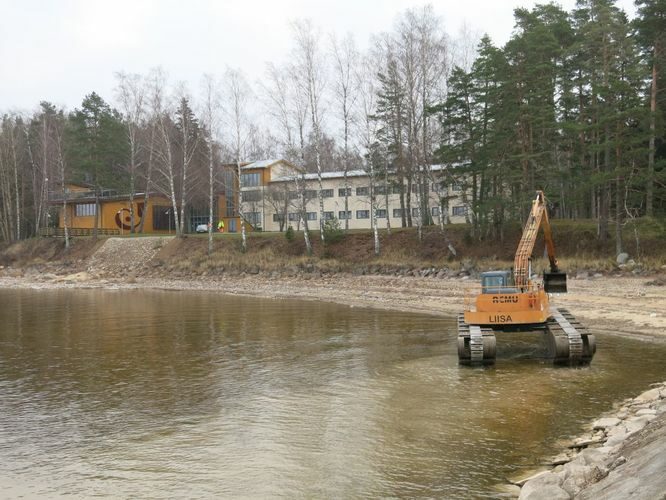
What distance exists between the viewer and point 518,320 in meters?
15.1

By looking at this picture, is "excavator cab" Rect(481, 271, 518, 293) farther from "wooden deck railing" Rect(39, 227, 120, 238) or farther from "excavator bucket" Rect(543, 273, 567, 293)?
"wooden deck railing" Rect(39, 227, 120, 238)

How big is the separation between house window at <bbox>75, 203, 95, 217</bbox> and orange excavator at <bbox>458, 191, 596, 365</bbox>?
6146cm

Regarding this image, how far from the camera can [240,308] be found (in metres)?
29.0

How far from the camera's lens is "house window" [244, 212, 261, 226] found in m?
67.4

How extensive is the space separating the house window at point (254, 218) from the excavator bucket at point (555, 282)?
52.1m

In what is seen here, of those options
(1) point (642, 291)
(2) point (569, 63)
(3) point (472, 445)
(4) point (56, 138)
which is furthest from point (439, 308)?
(4) point (56, 138)

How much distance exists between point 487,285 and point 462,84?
26.5 metres

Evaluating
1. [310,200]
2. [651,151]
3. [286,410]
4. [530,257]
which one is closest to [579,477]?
[286,410]

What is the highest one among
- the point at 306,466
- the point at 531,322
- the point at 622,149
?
the point at 622,149

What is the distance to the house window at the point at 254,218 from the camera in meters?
67.4

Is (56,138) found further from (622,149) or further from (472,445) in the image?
(472,445)

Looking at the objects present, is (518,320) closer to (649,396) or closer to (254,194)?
(649,396)

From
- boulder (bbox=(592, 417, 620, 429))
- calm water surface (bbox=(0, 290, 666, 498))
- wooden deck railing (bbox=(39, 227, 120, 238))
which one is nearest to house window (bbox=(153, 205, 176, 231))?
wooden deck railing (bbox=(39, 227, 120, 238))

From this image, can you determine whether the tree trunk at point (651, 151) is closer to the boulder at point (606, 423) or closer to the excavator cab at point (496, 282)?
the excavator cab at point (496, 282)
